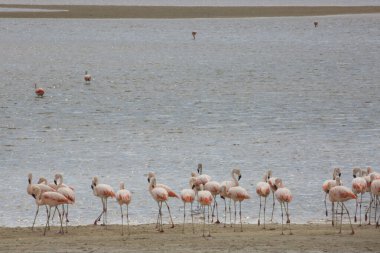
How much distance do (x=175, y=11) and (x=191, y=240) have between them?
80970 mm

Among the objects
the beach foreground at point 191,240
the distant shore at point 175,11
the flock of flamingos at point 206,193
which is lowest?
the beach foreground at point 191,240

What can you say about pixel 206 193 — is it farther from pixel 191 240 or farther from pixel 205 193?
pixel 191 240

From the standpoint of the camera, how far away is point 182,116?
3269 centimetres

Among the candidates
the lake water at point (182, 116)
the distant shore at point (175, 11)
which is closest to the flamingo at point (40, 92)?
the lake water at point (182, 116)

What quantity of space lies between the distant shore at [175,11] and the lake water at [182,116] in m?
21.5

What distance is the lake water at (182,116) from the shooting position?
2131cm

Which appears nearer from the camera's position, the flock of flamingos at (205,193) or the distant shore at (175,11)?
the flock of flamingos at (205,193)

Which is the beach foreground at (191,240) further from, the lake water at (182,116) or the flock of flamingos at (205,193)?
the lake water at (182,116)

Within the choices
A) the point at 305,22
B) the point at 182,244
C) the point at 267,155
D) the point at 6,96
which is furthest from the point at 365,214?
the point at 305,22

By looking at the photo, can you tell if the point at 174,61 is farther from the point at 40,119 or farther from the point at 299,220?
the point at 299,220

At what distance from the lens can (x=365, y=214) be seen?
56.6ft

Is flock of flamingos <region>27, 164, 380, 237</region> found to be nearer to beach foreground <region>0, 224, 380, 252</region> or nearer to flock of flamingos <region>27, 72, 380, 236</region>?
flock of flamingos <region>27, 72, 380, 236</region>

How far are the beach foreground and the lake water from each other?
1294 millimetres

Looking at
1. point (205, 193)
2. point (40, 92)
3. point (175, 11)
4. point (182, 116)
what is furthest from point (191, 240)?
point (175, 11)
